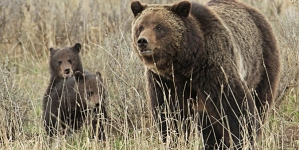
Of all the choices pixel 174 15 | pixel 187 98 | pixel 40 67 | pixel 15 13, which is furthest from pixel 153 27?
pixel 15 13

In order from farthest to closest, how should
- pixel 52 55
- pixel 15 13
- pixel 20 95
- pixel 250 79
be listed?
pixel 15 13, pixel 52 55, pixel 20 95, pixel 250 79

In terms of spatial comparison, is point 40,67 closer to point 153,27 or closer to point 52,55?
point 52,55

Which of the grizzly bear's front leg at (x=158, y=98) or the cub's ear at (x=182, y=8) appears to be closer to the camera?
the cub's ear at (x=182, y=8)

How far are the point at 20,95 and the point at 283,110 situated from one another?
3420mm

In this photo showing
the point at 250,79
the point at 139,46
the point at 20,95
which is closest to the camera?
the point at 139,46

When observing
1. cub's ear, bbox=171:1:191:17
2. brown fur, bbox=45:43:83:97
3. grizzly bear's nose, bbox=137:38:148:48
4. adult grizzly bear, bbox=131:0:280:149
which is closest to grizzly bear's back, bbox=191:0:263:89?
adult grizzly bear, bbox=131:0:280:149

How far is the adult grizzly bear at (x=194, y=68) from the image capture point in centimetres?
598

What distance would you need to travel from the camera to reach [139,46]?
5.78 meters

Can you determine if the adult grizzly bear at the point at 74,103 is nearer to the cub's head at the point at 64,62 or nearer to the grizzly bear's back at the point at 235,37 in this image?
the cub's head at the point at 64,62

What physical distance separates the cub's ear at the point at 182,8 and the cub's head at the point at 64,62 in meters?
2.82

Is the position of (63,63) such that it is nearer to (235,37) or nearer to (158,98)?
(158,98)

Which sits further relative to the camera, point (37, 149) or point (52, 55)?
point (52, 55)

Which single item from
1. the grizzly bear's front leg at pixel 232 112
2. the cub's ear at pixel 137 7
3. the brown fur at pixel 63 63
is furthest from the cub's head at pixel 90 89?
the grizzly bear's front leg at pixel 232 112

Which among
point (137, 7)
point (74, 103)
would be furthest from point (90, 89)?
point (137, 7)
